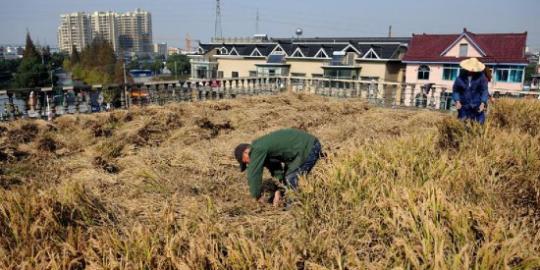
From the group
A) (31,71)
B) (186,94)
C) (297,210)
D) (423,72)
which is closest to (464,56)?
(423,72)

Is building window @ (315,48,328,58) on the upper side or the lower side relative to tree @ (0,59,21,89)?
upper

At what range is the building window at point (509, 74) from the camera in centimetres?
2295

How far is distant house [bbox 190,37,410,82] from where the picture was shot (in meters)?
27.1

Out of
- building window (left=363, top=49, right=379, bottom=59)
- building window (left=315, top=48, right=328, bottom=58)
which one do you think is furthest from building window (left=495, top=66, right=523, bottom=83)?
building window (left=315, top=48, right=328, bottom=58)

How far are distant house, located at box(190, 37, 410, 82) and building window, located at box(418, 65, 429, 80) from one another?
165 cm

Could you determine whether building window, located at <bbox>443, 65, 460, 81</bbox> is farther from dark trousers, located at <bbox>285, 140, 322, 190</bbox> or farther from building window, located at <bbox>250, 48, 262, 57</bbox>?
dark trousers, located at <bbox>285, 140, 322, 190</bbox>

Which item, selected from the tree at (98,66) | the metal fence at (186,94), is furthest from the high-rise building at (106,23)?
the metal fence at (186,94)

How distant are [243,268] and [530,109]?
5.03 meters

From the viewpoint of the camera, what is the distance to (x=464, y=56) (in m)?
24.6

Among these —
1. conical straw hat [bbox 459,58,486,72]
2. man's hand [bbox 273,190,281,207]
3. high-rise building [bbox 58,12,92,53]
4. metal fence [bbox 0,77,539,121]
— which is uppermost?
high-rise building [bbox 58,12,92,53]

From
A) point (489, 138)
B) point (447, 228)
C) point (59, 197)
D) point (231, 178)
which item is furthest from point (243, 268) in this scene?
point (489, 138)

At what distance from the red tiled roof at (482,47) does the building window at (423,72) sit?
1.93ft

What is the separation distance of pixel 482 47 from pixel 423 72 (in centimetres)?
366

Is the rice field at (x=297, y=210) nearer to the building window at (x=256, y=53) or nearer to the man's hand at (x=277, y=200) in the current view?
the man's hand at (x=277, y=200)
